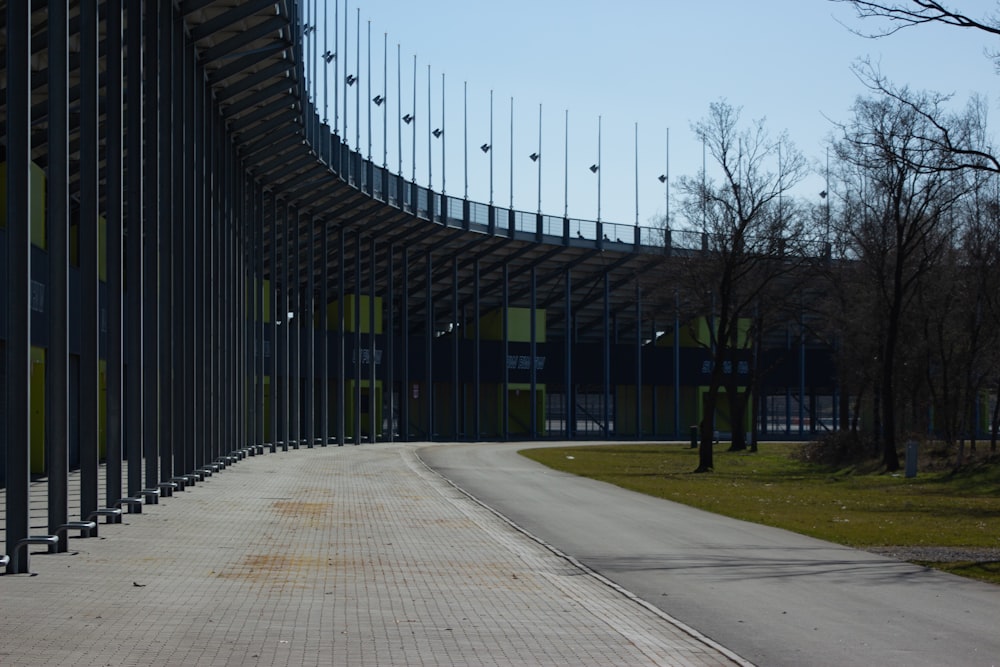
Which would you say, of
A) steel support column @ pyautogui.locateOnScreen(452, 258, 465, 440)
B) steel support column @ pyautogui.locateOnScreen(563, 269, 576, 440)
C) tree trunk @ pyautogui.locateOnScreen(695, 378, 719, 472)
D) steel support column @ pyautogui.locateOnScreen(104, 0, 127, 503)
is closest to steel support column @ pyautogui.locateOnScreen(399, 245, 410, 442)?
steel support column @ pyautogui.locateOnScreen(452, 258, 465, 440)

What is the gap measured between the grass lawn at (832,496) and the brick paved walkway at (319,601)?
199 inches

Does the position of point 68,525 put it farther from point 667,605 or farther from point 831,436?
point 831,436

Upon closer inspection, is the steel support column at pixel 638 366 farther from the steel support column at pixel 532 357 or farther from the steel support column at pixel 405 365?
the steel support column at pixel 405 365

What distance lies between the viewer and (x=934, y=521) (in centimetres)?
2339

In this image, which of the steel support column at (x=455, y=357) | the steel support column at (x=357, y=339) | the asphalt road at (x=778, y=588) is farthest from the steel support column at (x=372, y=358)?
the asphalt road at (x=778, y=588)

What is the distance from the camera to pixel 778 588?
14.0m

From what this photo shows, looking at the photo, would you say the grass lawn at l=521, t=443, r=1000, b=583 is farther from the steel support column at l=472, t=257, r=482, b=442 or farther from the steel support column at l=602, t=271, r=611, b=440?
the steel support column at l=602, t=271, r=611, b=440

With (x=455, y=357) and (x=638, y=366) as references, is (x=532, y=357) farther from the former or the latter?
(x=638, y=366)

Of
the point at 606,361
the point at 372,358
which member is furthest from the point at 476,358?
the point at 372,358

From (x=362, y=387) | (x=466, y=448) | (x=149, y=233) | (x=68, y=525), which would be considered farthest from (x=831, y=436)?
(x=68, y=525)

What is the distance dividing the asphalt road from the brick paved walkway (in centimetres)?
53

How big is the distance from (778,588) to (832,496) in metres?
17.2

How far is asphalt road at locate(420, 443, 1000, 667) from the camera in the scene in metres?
10.6

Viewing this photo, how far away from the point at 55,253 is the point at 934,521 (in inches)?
603
